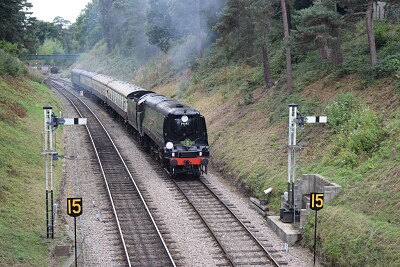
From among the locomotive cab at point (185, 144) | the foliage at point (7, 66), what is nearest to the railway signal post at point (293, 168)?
the locomotive cab at point (185, 144)

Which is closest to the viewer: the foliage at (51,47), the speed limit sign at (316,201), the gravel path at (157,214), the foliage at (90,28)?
the speed limit sign at (316,201)

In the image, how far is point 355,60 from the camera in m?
27.6

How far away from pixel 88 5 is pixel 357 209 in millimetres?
115651

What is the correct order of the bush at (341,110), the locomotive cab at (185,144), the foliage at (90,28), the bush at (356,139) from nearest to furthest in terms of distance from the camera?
the bush at (356,139), the bush at (341,110), the locomotive cab at (185,144), the foliage at (90,28)

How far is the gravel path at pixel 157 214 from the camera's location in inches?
651

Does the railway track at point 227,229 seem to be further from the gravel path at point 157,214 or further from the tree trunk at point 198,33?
the tree trunk at point 198,33

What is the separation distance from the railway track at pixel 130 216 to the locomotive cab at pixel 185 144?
2067 millimetres

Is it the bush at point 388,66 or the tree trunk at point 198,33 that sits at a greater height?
the tree trunk at point 198,33

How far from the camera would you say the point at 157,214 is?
20.6 metres

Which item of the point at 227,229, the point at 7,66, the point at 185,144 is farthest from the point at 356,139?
the point at 7,66

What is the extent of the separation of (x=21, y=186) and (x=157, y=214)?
203 inches

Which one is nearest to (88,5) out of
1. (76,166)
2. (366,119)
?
(76,166)

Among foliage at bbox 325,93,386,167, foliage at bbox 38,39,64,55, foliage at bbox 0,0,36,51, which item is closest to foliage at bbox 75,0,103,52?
foliage at bbox 38,39,64,55

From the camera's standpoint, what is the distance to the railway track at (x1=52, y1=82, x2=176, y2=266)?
16422 mm
